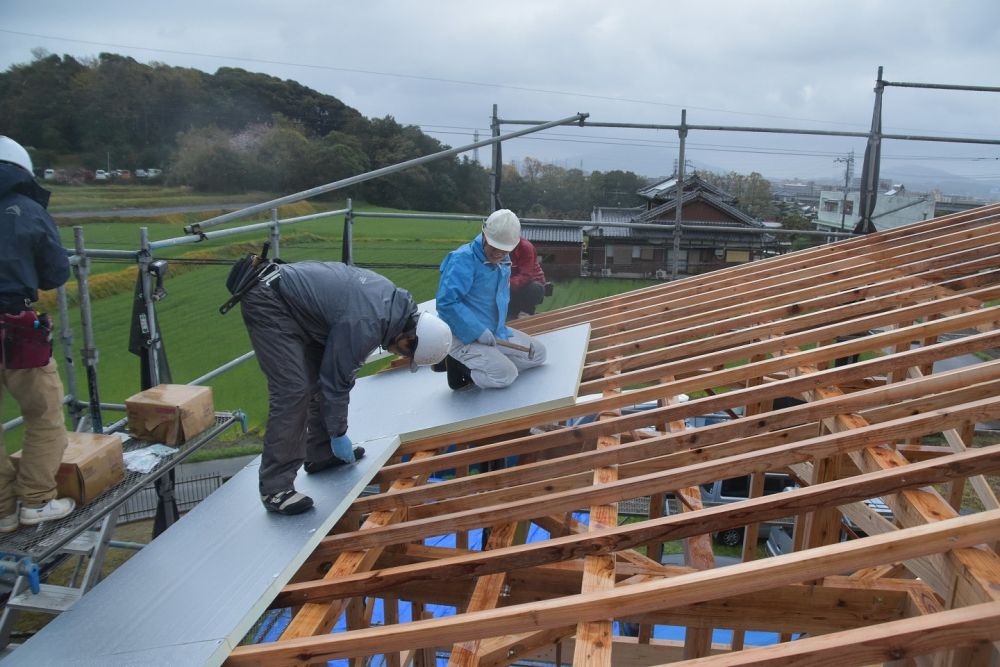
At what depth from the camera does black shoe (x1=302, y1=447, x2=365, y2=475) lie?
11.7 feet

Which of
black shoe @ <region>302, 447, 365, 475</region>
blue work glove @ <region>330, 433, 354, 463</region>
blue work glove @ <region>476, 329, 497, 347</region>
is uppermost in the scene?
blue work glove @ <region>476, 329, 497, 347</region>

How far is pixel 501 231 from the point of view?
4.41 m

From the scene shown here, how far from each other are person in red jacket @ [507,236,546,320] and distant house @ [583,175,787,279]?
3.08 meters

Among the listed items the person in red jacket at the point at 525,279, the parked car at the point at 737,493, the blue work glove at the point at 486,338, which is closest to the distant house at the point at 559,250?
the person in red jacket at the point at 525,279

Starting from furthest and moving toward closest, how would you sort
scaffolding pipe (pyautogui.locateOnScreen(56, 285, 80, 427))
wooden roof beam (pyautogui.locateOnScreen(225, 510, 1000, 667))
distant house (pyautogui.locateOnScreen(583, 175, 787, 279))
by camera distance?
1. distant house (pyautogui.locateOnScreen(583, 175, 787, 279))
2. scaffolding pipe (pyautogui.locateOnScreen(56, 285, 80, 427))
3. wooden roof beam (pyautogui.locateOnScreen(225, 510, 1000, 667))

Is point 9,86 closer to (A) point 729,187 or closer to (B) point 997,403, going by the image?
(B) point 997,403

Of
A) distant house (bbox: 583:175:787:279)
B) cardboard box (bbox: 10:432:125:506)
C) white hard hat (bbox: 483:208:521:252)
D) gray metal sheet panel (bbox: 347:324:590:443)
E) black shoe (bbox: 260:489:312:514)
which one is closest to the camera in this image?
black shoe (bbox: 260:489:312:514)

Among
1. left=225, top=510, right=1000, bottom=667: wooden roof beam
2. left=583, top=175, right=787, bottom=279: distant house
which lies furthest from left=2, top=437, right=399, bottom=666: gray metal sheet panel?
left=583, top=175, right=787, bottom=279: distant house

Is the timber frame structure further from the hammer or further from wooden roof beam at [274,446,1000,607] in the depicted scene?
the hammer

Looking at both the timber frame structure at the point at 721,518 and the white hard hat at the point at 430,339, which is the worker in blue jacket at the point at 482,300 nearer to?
the timber frame structure at the point at 721,518

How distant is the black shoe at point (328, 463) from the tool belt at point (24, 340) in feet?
4.50

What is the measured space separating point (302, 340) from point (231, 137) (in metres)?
5.11

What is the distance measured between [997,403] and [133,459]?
14.1 ft

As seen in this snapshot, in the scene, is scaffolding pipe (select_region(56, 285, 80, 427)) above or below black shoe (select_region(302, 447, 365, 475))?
above
